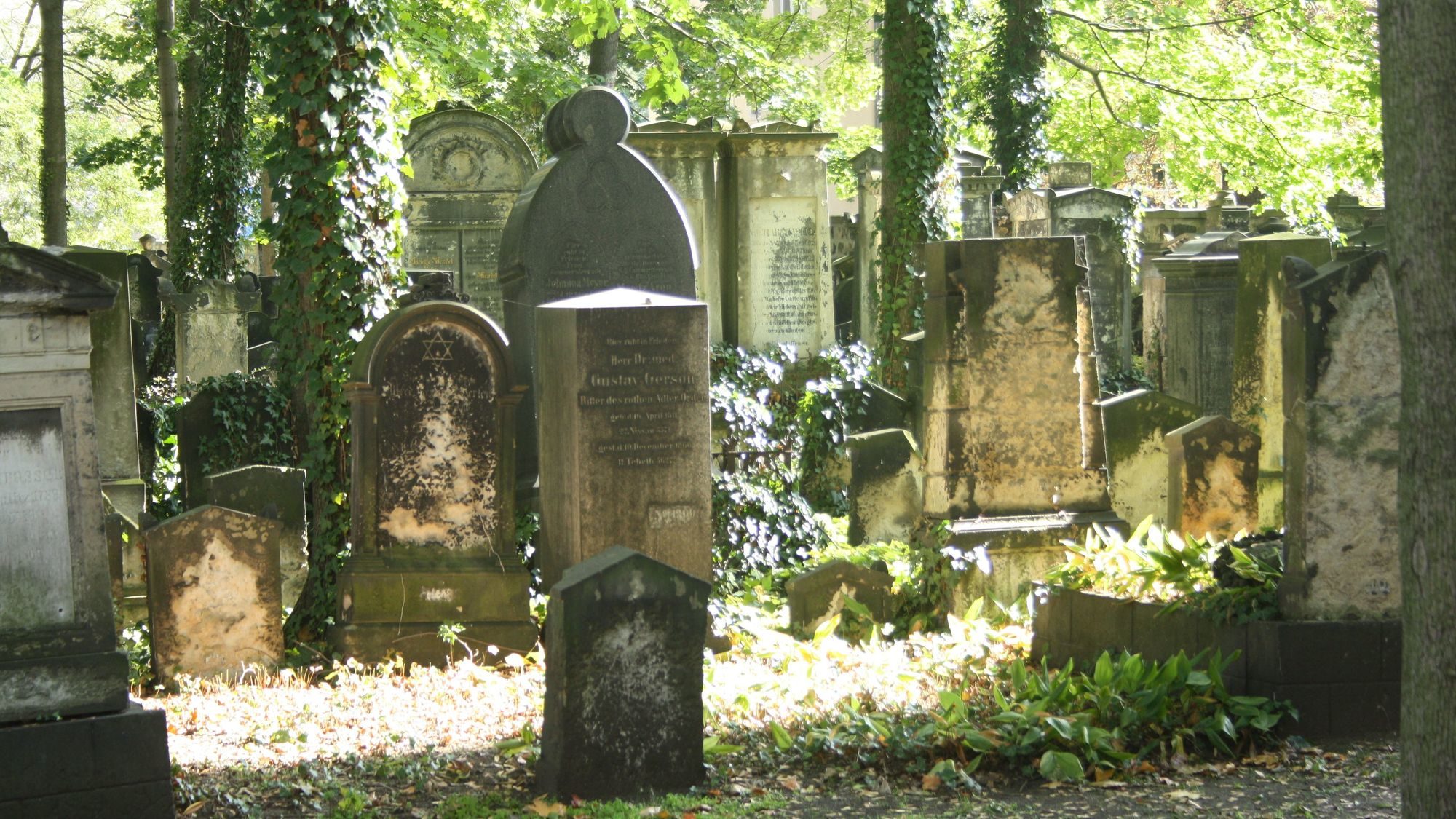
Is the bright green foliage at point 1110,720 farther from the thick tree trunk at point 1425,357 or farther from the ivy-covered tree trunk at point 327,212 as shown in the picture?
the ivy-covered tree trunk at point 327,212

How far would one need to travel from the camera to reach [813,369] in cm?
1447

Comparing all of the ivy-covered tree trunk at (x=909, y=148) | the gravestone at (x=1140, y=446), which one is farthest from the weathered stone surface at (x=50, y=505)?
the ivy-covered tree trunk at (x=909, y=148)

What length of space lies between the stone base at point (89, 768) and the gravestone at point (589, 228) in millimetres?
4645

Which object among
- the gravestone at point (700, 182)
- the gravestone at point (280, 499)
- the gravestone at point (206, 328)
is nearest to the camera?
the gravestone at point (280, 499)

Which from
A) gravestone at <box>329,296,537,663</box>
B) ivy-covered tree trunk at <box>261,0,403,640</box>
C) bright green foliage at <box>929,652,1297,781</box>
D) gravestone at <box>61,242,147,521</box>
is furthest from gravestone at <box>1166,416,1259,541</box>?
gravestone at <box>61,242,147,521</box>

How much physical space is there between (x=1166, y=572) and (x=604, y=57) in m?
21.4

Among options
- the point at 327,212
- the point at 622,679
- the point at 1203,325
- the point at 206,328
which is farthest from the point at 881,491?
the point at 206,328

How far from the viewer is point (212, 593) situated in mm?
7812

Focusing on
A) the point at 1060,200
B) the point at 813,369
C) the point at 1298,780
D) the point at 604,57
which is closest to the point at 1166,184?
the point at 604,57

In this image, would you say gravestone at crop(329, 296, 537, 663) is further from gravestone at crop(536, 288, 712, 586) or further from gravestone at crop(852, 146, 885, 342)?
gravestone at crop(852, 146, 885, 342)

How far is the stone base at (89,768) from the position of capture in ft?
16.1

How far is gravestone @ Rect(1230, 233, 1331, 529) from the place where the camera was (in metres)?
9.65

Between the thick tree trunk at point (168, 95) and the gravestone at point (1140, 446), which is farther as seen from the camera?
the thick tree trunk at point (168, 95)

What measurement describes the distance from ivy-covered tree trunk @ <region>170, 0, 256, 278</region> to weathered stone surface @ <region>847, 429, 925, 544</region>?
9134 mm
